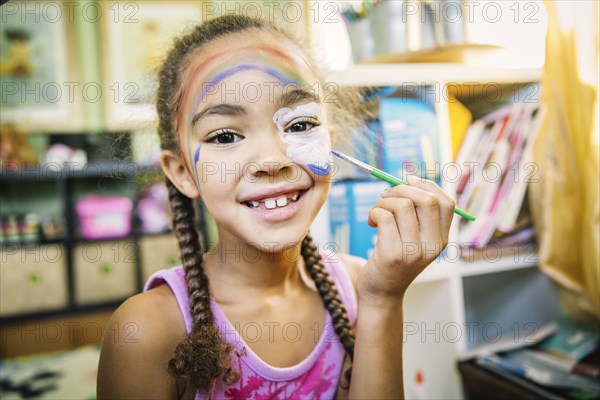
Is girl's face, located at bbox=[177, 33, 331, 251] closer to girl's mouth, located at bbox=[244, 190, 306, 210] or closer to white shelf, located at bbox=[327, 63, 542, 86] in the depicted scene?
girl's mouth, located at bbox=[244, 190, 306, 210]

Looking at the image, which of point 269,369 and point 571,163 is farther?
point 571,163

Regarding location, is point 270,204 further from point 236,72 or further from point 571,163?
point 571,163

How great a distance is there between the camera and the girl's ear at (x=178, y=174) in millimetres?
758

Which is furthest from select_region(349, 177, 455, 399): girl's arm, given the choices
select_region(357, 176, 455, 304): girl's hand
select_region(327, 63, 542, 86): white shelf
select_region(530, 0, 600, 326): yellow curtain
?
select_region(530, 0, 600, 326): yellow curtain

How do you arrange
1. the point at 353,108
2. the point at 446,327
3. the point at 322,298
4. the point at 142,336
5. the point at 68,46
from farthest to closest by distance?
the point at 68,46 < the point at 446,327 < the point at 353,108 < the point at 322,298 < the point at 142,336

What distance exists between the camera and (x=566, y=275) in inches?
42.6

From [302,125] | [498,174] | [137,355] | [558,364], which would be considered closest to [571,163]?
[498,174]

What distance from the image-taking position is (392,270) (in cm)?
67

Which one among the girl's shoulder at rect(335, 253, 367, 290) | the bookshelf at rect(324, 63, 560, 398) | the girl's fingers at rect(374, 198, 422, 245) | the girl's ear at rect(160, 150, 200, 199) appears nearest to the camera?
the girl's fingers at rect(374, 198, 422, 245)

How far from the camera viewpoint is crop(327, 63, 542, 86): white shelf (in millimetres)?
957

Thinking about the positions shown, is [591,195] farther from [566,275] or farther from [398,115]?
[398,115]

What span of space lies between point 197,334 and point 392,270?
Answer: 0.29 metres

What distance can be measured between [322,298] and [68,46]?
2705 mm

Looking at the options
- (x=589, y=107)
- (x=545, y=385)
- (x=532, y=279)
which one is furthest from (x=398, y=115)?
(x=532, y=279)
